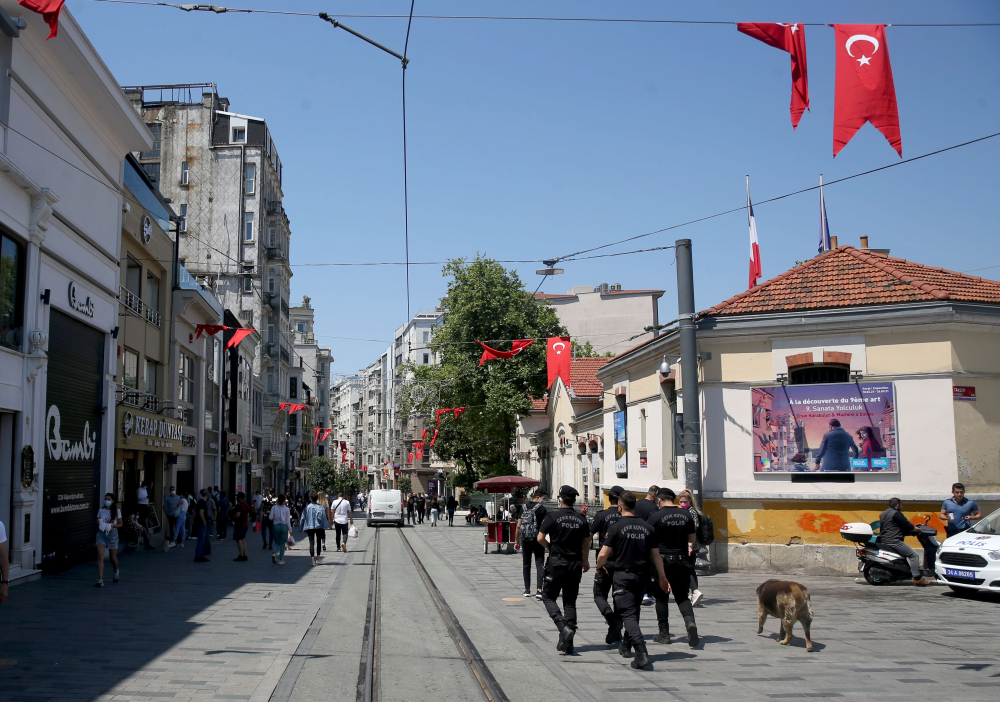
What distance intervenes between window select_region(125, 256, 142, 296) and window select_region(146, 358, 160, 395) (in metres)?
2.65

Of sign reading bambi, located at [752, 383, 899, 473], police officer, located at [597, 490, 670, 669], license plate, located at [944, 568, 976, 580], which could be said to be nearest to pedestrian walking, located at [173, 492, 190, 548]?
sign reading bambi, located at [752, 383, 899, 473]

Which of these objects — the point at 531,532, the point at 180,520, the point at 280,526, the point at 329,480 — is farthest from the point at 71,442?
the point at 329,480

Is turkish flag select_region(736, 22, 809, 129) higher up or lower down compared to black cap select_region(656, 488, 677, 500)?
higher up

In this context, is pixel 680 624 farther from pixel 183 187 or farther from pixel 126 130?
pixel 183 187

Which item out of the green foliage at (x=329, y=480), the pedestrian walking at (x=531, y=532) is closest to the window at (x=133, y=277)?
the pedestrian walking at (x=531, y=532)

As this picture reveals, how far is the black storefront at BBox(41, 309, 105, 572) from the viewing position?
54.4ft

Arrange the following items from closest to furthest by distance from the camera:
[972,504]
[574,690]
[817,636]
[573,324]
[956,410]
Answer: [574,690]
[817,636]
[972,504]
[956,410]
[573,324]

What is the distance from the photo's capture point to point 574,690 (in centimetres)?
738

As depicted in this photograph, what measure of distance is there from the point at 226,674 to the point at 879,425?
13431 mm

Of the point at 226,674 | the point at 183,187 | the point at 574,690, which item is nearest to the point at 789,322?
the point at 574,690

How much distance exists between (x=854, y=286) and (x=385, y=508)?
1053 inches

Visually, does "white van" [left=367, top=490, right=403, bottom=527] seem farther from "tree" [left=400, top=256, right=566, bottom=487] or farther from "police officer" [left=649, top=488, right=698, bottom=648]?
"police officer" [left=649, top=488, right=698, bottom=648]

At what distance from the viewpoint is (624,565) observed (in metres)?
8.66

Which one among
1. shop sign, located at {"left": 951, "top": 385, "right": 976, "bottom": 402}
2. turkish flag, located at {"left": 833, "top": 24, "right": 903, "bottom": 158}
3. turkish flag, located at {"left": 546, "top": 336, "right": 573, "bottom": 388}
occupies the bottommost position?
shop sign, located at {"left": 951, "top": 385, "right": 976, "bottom": 402}
